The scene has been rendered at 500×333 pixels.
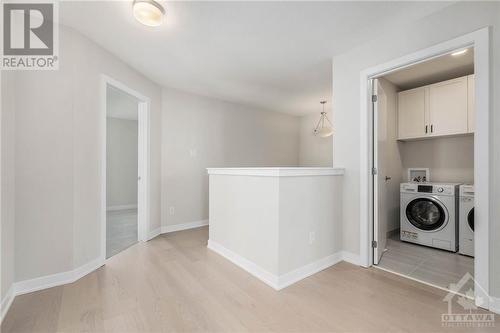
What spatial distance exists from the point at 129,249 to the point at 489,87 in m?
4.01

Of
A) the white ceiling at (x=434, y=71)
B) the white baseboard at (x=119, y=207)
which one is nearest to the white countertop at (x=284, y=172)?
the white ceiling at (x=434, y=71)

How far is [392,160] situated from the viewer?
11.4 ft

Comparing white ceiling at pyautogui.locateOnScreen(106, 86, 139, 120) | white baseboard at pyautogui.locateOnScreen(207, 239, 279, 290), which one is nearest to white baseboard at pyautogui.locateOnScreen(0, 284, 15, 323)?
white baseboard at pyautogui.locateOnScreen(207, 239, 279, 290)

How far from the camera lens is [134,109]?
16.4ft

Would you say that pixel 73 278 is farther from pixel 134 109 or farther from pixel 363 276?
pixel 134 109

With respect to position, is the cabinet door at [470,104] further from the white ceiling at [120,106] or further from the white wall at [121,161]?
the white wall at [121,161]

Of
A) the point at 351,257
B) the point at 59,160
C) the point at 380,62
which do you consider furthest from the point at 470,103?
the point at 59,160

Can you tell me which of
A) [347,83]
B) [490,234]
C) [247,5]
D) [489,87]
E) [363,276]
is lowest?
[363,276]

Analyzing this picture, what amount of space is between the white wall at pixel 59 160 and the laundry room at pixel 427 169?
3062mm

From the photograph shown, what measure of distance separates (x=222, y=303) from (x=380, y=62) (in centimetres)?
275

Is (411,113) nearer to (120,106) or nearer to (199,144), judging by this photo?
(199,144)

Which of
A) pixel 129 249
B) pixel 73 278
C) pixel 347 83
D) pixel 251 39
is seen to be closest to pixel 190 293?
pixel 73 278

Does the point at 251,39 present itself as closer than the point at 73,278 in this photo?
No

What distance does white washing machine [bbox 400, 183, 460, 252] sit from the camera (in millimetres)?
2779
